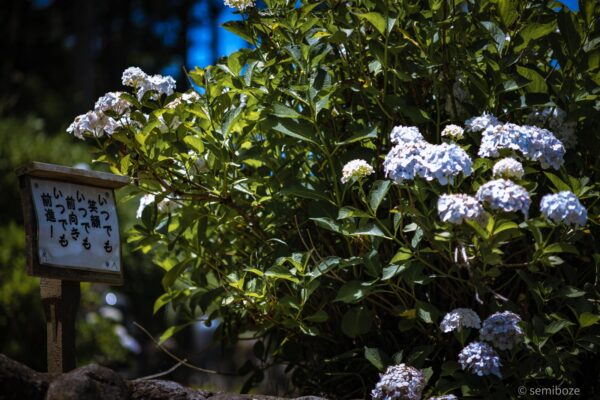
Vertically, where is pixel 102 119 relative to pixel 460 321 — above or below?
above

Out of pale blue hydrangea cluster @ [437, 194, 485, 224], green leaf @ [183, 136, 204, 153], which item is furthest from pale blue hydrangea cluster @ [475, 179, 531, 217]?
green leaf @ [183, 136, 204, 153]

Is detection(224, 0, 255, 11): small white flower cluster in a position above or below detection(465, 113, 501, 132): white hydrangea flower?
above

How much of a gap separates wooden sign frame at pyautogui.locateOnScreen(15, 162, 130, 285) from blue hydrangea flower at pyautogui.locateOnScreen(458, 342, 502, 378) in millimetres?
974

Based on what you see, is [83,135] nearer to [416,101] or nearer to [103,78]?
[416,101]

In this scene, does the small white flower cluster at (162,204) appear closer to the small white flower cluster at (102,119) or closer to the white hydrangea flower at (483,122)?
the small white flower cluster at (102,119)

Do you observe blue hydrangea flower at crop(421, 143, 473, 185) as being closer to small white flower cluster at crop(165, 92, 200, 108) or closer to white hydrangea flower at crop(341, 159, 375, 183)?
white hydrangea flower at crop(341, 159, 375, 183)

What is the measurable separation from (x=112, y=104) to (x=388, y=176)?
815 mm

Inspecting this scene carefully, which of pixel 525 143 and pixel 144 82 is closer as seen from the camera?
pixel 525 143

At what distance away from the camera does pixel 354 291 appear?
86.1 inches

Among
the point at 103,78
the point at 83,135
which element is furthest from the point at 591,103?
the point at 103,78

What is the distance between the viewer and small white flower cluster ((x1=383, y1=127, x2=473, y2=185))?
6.16 ft

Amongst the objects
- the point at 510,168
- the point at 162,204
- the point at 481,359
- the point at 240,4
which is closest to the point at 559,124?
the point at 510,168

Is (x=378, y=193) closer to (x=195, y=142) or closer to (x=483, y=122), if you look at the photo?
(x=483, y=122)

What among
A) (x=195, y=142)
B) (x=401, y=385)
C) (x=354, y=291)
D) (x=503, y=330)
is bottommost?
(x=401, y=385)
